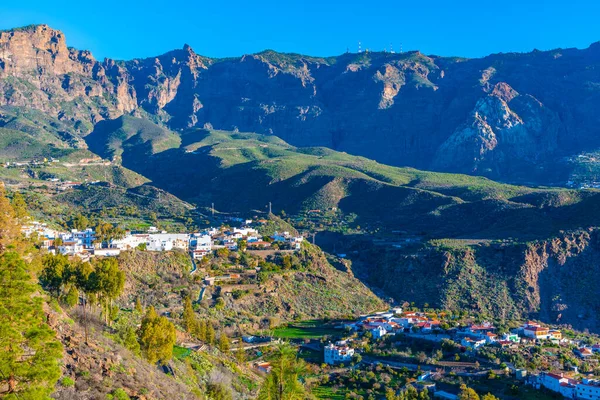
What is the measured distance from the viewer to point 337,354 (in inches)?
1962

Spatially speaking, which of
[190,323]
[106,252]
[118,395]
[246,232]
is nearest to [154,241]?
[106,252]

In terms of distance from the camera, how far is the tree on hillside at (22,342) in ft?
54.2

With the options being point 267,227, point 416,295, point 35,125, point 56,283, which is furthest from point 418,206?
point 35,125

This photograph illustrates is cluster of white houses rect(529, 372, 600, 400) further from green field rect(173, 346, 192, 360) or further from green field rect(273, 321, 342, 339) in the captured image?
green field rect(173, 346, 192, 360)

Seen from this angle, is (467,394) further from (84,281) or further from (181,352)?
(84,281)

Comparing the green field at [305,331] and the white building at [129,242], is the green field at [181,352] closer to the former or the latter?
the green field at [305,331]

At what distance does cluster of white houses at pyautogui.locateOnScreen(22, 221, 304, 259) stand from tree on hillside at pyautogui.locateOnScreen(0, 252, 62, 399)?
125 ft

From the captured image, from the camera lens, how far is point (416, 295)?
76.4 meters

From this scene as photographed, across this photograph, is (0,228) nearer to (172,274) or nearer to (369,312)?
(172,274)

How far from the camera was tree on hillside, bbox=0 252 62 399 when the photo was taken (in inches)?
651

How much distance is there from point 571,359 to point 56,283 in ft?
104

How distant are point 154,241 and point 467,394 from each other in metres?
35.3

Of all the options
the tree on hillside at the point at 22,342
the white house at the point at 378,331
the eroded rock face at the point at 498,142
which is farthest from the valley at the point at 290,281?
the eroded rock face at the point at 498,142

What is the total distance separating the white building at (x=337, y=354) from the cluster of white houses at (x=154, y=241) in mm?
18994
